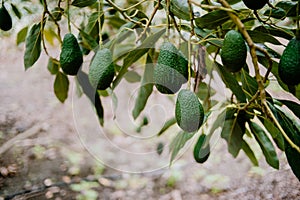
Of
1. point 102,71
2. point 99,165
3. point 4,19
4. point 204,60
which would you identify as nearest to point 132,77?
point 204,60

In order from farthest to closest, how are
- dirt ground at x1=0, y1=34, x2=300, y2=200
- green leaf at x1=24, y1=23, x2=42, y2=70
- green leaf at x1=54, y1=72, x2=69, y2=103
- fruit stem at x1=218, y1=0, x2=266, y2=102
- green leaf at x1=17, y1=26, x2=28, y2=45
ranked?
1. dirt ground at x1=0, y1=34, x2=300, y2=200
2. green leaf at x1=17, y1=26, x2=28, y2=45
3. green leaf at x1=54, y1=72, x2=69, y2=103
4. green leaf at x1=24, y1=23, x2=42, y2=70
5. fruit stem at x1=218, y1=0, x2=266, y2=102

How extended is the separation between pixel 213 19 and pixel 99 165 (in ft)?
4.42

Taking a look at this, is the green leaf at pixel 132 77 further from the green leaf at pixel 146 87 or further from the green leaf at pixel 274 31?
the green leaf at pixel 274 31

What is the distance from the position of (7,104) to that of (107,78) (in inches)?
74.4

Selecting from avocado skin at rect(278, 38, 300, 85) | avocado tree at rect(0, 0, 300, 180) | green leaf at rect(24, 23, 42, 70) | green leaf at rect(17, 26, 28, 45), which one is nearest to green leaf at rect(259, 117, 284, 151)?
avocado tree at rect(0, 0, 300, 180)

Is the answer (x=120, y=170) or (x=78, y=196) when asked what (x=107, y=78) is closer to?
(x=78, y=196)

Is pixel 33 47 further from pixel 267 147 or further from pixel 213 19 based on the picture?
pixel 267 147

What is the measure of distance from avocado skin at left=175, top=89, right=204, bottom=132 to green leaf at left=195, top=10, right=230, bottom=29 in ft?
0.62

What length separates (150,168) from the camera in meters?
1.86

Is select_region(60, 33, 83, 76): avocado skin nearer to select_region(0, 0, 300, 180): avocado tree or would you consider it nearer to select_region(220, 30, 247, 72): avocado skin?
select_region(0, 0, 300, 180): avocado tree

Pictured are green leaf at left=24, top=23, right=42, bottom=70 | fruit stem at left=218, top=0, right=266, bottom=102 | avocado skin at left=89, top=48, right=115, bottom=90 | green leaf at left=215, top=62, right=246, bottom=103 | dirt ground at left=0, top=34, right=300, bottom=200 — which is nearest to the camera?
fruit stem at left=218, top=0, right=266, bottom=102

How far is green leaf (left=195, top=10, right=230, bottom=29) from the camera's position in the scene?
65cm

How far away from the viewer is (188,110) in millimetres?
523

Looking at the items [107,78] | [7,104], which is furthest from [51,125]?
[107,78]
